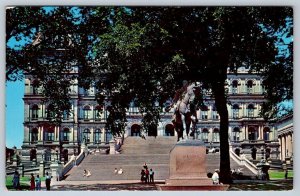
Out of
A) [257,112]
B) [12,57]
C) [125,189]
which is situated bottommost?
[125,189]

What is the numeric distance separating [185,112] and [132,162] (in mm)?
2758

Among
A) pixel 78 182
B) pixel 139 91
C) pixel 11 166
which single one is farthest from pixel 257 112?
pixel 11 166

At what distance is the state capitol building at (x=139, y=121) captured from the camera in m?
21.0

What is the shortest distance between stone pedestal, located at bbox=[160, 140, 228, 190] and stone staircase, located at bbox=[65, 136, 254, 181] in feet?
3.33

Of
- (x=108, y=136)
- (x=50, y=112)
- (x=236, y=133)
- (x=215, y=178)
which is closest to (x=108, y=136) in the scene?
(x=108, y=136)

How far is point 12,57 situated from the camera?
21.0m

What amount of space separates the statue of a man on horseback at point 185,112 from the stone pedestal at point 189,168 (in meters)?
0.38

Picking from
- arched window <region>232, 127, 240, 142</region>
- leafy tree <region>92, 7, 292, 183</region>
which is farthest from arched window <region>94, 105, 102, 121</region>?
arched window <region>232, 127, 240, 142</region>

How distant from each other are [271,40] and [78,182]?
631cm

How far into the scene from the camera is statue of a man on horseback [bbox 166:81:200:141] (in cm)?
1962

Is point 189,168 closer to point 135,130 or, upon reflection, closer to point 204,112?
point 204,112

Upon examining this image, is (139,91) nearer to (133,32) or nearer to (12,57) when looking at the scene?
(133,32)

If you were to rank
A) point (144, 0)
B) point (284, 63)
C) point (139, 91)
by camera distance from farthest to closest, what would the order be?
point (139, 91), point (284, 63), point (144, 0)

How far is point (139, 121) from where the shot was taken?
23.0 meters
